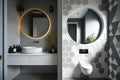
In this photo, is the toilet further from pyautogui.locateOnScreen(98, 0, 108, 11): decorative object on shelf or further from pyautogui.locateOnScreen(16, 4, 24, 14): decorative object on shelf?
pyautogui.locateOnScreen(16, 4, 24, 14): decorative object on shelf

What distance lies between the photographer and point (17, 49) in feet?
A: 12.1

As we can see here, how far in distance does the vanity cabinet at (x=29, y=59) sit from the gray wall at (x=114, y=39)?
1367 mm

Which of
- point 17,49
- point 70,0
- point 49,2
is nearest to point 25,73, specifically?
point 17,49

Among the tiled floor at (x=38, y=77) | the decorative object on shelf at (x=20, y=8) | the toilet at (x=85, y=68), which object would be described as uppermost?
the decorative object on shelf at (x=20, y=8)

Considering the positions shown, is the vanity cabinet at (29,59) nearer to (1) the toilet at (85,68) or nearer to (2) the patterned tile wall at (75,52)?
(2) the patterned tile wall at (75,52)

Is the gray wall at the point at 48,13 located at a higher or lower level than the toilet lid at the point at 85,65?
higher

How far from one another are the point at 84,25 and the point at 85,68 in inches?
36.8

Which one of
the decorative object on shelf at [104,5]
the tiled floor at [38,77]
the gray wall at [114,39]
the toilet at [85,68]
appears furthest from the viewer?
the tiled floor at [38,77]

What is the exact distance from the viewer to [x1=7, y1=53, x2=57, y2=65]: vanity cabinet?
3.35 metres

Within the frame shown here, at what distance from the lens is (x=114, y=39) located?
2559mm

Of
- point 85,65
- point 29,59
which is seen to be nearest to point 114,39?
point 85,65

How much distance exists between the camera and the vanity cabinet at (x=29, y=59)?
335 cm

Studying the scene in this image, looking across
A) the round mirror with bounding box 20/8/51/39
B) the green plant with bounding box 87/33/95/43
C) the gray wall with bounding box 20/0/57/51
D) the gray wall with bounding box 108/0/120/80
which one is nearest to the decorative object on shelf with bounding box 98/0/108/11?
the gray wall with bounding box 108/0/120/80

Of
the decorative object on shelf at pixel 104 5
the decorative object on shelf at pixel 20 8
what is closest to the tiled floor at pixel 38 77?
the decorative object on shelf at pixel 20 8
